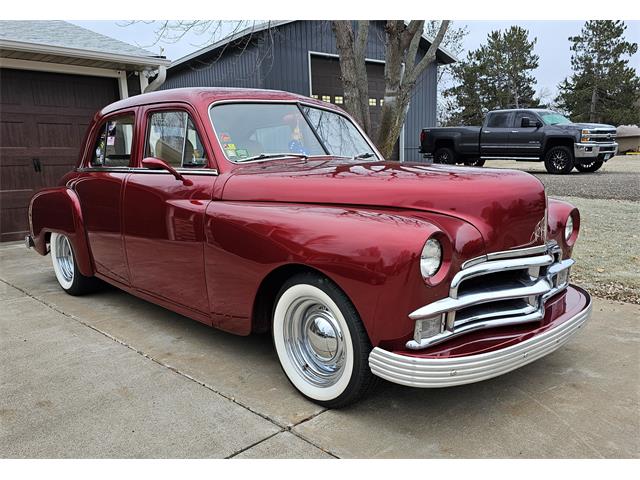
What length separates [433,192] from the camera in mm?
2482

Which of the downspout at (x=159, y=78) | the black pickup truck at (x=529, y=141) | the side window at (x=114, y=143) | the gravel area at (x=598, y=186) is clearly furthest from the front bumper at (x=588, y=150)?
the side window at (x=114, y=143)

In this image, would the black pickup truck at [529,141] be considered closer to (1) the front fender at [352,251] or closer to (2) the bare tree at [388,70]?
(2) the bare tree at [388,70]

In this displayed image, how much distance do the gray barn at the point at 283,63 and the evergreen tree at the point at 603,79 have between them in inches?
1299

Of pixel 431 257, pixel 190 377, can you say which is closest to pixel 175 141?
pixel 190 377

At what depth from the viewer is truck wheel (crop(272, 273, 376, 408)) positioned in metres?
2.38

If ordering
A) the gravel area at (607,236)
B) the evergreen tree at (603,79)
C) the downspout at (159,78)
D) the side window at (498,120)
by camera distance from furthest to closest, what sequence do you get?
the evergreen tree at (603,79) → the side window at (498,120) → the downspout at (159,78) → the gravel area at (607,236)

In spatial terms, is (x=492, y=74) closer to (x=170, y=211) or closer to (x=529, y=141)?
(x=529, y=141)

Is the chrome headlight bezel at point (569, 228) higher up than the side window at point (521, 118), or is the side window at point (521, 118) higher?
the side window at point (521, 118)

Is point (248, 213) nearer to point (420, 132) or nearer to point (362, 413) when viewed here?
point (362, 413)

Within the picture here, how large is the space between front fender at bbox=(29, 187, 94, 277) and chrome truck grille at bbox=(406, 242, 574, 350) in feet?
10.9

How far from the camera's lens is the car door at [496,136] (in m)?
15.3

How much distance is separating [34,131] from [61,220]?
4055 millimetres

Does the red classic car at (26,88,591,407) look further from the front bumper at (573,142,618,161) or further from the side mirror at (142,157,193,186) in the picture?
the front bumper at (573,142,618,161)

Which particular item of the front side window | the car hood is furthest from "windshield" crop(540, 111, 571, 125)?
the car hood
